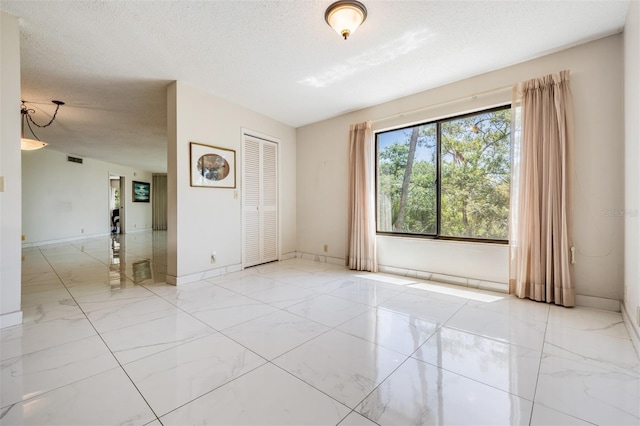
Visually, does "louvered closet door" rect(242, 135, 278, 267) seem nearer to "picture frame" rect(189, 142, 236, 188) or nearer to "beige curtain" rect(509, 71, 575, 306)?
"picture frame" rect(189, 142, 236, 188)

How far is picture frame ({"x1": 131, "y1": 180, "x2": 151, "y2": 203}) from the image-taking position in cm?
977

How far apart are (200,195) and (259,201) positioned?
3.62 feet

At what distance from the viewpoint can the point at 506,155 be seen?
3.12m

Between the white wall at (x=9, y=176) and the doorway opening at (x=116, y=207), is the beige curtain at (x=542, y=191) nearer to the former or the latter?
the white wall at (x=9, y=176)

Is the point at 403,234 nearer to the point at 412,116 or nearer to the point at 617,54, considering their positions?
the point at 412,116

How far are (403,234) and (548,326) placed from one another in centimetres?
197

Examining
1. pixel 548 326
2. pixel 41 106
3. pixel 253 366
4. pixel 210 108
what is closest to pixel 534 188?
pixel 548 326

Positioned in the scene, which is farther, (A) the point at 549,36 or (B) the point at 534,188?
(B) the point at 534,188

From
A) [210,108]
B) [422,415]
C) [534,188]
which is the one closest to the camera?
[422,415]

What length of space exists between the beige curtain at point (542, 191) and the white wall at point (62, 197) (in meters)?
9.95

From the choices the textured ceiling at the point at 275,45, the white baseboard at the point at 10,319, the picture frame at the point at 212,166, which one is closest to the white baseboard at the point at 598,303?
the textured ceiling at the point at 275,45

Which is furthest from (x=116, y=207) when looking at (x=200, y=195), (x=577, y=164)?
(x=577, y=164)

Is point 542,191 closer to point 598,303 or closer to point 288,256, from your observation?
point 598,303

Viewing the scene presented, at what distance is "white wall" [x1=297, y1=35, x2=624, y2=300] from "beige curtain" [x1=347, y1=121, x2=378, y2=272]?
0.20m
